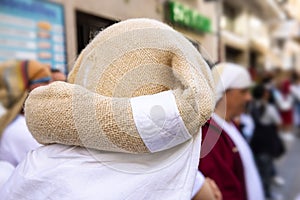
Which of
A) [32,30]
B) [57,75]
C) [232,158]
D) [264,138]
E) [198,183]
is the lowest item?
[264,138]

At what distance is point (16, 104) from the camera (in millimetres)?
1710

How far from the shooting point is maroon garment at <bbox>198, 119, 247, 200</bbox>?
159cm

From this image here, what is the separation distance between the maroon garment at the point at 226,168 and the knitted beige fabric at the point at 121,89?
0.76m

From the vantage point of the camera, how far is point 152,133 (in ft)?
2.38

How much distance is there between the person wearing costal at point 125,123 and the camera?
0.73m

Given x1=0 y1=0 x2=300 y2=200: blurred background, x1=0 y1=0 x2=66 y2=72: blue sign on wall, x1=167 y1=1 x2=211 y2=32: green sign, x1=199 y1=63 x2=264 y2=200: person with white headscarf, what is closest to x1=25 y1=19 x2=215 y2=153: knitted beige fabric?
x1=0 y1=0 x2=300 y2=200: blurred background

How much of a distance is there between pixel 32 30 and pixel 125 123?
3045 mm

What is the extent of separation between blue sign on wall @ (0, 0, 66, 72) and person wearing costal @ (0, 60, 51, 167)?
1.00 metres

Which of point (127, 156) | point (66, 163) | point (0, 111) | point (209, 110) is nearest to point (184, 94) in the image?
point (209, 110)

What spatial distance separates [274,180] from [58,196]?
510 cm

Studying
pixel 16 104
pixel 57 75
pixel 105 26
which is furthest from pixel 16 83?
pixel 105 26

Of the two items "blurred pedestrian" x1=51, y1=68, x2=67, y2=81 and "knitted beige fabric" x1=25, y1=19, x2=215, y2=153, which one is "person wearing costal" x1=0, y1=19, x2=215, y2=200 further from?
"blurred pedestrian" x1=51, y1=68, x2=67, y2=81

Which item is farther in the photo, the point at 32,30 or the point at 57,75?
the point at 32,30

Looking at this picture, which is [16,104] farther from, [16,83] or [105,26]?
[105,26]
